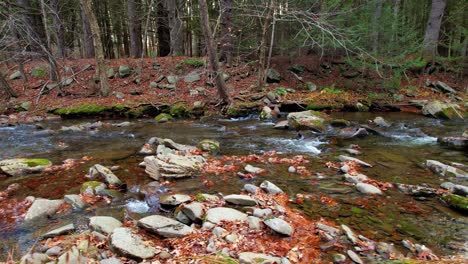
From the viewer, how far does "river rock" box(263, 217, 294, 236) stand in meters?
4.07

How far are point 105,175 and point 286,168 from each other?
3.85 metres

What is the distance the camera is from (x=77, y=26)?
28219 mm

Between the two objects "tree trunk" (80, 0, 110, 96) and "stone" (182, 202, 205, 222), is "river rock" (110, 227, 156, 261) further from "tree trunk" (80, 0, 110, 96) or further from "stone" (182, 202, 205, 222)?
"tree trunk" (80, 0, 110, 96)

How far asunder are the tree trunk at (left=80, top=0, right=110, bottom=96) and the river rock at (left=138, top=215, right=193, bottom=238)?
12200mm

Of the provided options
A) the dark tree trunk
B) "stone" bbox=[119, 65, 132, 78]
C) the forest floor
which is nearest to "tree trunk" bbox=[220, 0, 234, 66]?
the forest floor

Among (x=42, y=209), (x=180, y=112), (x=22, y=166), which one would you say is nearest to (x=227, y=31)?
(x=180, y=112)

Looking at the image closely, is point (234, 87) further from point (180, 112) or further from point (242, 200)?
point (242, 200)

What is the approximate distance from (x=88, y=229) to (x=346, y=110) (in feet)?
42.4

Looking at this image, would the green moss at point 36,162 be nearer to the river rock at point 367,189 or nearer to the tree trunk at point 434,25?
the river rock at point 367,189

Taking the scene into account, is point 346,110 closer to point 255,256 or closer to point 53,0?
point 255,256

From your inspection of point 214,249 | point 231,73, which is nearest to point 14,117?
point 231,73

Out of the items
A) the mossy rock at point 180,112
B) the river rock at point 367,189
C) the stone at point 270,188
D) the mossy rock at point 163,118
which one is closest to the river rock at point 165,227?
the stone at point 270,188

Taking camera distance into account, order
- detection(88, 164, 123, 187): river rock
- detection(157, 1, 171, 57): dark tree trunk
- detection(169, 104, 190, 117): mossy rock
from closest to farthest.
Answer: detection(88, 164, 123, 187): river rock
detection(169, 104, 190, 117): mossy rock
detection(157, 1, 171, 57): dark tree trunk

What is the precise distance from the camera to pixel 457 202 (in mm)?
4945
